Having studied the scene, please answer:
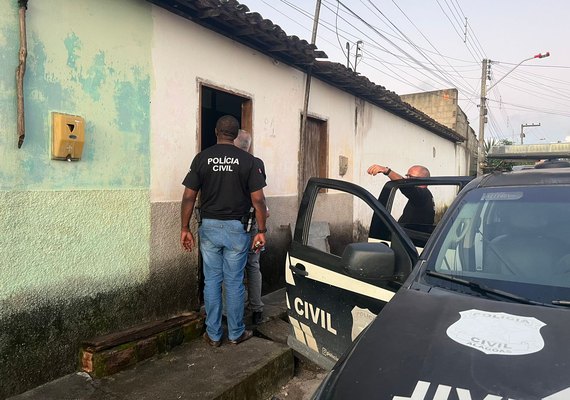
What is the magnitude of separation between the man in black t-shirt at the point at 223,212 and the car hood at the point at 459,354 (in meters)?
1.98

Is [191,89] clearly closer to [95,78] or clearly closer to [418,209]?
[95,78]

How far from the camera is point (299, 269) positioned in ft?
10.6

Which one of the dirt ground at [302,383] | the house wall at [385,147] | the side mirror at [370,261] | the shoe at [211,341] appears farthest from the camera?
the house wall at [385,147]

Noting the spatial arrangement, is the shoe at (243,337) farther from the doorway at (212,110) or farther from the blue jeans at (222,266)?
the doorway at (212,110)

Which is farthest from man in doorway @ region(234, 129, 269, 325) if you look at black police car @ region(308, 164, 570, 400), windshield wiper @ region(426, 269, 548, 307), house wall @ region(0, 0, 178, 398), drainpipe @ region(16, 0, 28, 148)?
windshield wiper @ region(426, 269, 548, 307)

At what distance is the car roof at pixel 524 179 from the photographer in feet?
7.58

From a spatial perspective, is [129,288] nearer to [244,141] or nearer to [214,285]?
[214,285]

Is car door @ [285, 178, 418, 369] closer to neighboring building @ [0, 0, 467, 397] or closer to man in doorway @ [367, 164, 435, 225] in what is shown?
neighboring building @ [0, 0, 467, 397]

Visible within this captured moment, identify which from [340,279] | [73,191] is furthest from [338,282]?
[73,191]

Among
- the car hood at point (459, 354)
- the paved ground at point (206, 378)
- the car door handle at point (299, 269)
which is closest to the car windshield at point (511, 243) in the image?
the car hood at point (459, 354)

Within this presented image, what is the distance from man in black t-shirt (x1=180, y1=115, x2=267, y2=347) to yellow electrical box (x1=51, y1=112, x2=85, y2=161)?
0.85 meters

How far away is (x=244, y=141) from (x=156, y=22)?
4.36 feet

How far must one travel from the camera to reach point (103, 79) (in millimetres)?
3365

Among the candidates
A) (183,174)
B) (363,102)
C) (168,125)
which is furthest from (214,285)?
(363,102)
